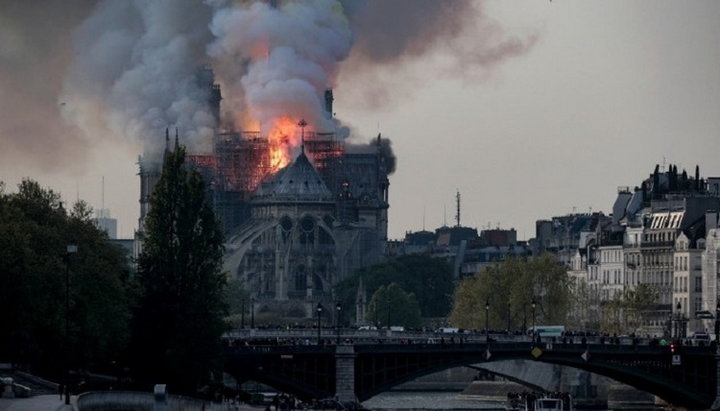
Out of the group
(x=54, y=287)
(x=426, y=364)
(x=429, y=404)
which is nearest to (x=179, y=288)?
(x=54, y=287)

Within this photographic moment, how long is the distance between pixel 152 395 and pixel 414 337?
60077 millimetres

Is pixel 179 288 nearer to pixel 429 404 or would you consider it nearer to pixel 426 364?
pixel 426 364

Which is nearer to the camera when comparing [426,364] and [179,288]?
[179,288]

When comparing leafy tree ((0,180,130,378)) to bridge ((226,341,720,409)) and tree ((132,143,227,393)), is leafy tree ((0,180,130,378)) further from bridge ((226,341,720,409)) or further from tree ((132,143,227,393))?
bridge ((226,341,720,409))

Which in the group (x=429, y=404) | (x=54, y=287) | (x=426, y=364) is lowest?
(x=429, y=404)

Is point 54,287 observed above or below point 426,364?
above

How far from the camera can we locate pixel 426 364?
158 metres

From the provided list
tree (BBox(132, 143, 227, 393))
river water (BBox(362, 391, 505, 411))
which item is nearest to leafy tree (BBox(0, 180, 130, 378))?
tree (BBox(132, 143, 227, 393))

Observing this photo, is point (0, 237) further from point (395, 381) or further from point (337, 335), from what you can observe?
point (337, 335)

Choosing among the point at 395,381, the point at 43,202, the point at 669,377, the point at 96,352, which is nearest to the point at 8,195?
the point at 43,202

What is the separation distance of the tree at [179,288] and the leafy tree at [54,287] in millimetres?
1586

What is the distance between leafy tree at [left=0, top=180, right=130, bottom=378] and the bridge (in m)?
9.11

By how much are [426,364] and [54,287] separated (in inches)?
1142

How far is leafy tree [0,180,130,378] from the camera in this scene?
131000 mm
